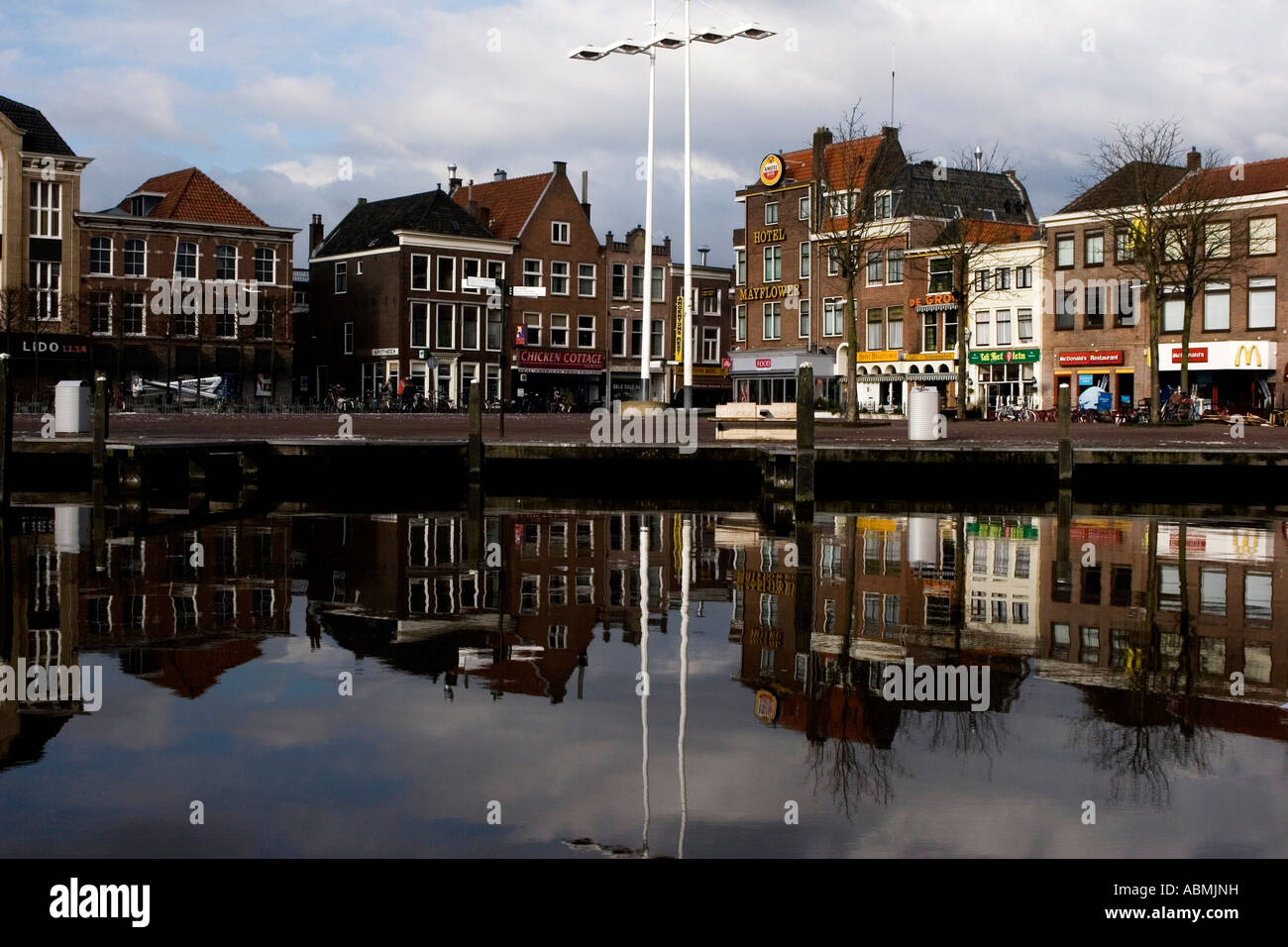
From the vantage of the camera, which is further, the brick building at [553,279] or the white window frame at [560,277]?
the white window frame at [560,277]

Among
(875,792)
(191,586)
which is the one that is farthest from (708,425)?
(875,792)

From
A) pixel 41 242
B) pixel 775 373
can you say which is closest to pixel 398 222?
pixel 41 242

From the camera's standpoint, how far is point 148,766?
7250 millimetres

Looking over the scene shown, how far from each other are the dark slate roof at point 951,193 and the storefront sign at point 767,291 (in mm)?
8116

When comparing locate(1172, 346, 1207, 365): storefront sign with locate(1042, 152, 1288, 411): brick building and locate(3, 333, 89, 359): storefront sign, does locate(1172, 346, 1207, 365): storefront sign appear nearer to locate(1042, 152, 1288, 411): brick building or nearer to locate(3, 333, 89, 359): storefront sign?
locate(1042, 152, 1288, 411): brick building

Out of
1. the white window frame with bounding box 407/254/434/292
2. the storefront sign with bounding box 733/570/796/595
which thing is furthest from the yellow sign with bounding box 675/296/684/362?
the storefront sign with bounding box 733/570/796/595

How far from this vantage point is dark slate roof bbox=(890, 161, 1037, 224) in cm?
6838

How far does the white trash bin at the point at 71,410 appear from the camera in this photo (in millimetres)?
30734

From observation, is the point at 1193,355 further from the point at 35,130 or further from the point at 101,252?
the point at 35,130

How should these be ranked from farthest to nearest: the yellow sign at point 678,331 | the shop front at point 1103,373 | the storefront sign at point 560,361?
the yellow sign at point 678,331 → the storefront sign at point 560,361 → the shop front at point 1103,373

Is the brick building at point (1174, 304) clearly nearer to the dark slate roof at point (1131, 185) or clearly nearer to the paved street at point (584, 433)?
the dark slate roof at point (1131, 185)

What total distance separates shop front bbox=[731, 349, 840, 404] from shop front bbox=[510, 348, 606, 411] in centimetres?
871

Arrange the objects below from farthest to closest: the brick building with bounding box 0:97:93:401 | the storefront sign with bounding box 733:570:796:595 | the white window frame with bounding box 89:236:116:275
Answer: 1. the white window frame with bounding box 89:236:116:275
2. the brick building with bounding box 0:97:93:401
3. the storefront sign with bounding box 733:570:796:595
